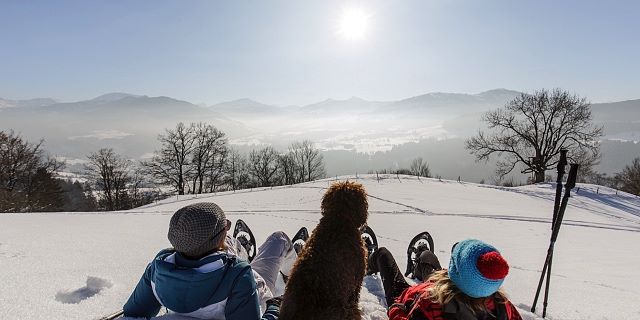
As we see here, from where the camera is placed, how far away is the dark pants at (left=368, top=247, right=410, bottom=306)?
3.54 metres

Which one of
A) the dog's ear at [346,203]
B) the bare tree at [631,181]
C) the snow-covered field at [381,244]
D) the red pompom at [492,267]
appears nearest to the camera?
the red pompom at [492,267]

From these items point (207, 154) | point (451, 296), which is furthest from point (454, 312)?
point (207, 154)

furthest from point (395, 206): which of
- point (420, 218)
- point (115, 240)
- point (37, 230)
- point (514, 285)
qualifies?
point (37, 230)

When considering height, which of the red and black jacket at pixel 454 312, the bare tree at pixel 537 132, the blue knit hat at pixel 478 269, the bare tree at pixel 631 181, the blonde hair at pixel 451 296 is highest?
the bare tree at pixel 537 132

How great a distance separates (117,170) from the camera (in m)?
46.0

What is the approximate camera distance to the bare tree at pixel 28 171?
28688 mm

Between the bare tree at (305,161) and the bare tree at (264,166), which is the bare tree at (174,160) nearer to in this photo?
the bare tree at (264,166)

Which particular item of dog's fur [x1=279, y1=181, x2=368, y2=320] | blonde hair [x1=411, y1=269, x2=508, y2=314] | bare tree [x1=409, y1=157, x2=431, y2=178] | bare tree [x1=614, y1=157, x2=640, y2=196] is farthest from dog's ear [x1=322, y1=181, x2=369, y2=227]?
bare tree [x1=614, y1=157, x2=640, y2=196]

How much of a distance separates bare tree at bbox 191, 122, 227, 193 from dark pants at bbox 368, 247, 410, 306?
138ft

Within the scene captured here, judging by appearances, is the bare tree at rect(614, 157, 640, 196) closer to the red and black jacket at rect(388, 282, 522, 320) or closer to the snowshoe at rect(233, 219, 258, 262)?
the snowshoe at rect(233, 219, 258, 262)

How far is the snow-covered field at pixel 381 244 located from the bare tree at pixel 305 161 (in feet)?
166

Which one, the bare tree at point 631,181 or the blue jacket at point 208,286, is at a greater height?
the blue jacket at point 208,286

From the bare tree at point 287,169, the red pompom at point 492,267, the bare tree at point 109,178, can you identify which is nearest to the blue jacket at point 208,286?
the red pompom at point 492,267

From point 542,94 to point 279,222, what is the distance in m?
32.3
